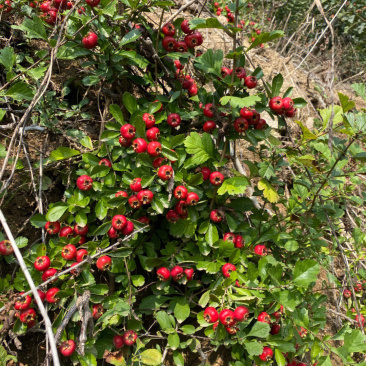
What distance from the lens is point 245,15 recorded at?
669cm

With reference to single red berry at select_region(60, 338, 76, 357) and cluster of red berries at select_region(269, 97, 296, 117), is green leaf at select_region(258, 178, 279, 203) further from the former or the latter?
single red berry at select_region(60, 338, 76, 357)

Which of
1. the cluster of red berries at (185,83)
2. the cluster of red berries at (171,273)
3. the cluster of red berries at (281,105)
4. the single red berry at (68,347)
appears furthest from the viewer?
the cluster of red berries at (185,83)

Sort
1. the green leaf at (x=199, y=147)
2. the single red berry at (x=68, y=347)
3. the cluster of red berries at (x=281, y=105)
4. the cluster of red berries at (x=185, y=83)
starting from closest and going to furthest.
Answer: the single red berry at (x=68, y=347) < the cluster of red berries at (x=281, y=105) < the green leaf at (x=199, y=147) < the cluster of red berries at (x=185, y=83)

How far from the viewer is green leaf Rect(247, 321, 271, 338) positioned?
1748 mm

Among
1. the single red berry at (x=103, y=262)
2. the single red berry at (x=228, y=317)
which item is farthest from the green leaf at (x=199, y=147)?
the single red berry at (x=228, y=317)

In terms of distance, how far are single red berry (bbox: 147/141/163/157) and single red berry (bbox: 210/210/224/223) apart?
53 cm

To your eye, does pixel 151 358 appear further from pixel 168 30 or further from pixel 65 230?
pixel 168 30

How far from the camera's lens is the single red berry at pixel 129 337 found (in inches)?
68.6

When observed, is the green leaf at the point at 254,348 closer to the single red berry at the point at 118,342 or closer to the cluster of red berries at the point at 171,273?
the cluster of red berries at the point at 171,273

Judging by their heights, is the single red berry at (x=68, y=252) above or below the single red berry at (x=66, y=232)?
above

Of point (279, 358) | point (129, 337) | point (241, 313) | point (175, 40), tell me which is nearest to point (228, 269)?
point (241, 313)

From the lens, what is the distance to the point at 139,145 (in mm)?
1780

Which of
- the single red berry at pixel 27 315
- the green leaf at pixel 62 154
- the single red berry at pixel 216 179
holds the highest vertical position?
the single red berry at pixel 216 179

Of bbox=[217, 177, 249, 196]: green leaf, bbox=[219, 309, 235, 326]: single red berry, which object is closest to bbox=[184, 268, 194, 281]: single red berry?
bbox=[219, 309, 235, 326]: single red berry
